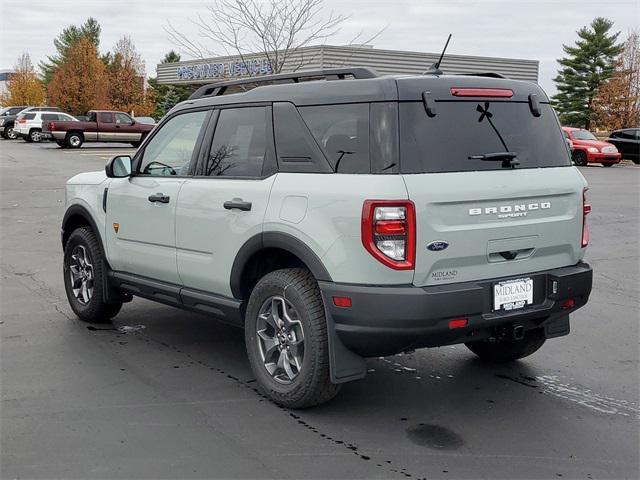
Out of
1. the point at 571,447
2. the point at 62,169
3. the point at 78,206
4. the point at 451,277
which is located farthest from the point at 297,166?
the point at 62,169

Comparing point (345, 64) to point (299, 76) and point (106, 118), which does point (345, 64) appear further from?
point (299, 76)

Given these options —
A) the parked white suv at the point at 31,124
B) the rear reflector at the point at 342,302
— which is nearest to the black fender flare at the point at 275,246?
the rear reflector at the point at 342,302

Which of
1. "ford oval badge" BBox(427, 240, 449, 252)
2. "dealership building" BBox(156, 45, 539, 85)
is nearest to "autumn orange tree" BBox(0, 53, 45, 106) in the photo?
"dealership building" BBox(156, 45, 539, 85)

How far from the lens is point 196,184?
5234 mm

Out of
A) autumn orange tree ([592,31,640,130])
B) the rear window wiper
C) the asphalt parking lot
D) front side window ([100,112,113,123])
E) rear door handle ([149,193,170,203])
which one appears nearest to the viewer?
the asphalt parking lot

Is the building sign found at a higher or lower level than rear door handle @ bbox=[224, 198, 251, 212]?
higher

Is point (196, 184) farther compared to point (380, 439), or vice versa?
point (196, 184)

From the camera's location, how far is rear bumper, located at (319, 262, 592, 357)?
4023 mm

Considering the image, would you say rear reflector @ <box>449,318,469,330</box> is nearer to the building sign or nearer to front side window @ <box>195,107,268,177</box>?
front side window @ <box>195,107,268,177</box>

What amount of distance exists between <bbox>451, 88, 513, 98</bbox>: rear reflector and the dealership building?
28.3 meters

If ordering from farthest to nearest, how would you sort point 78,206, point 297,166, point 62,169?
point 62,169
point 78,206
point 297,166

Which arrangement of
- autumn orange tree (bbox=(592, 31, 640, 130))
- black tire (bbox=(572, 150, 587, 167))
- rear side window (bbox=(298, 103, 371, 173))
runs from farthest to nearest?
autumn orange tree (bbox=(592, 31, 640, 130)), black tire (bbox=(572, 150, 587, 167)), rear side window (bbox=(298, 103, 371, 173))

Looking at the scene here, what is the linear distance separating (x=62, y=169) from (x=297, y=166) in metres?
22.1

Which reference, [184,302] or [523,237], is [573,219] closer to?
[523,237]
